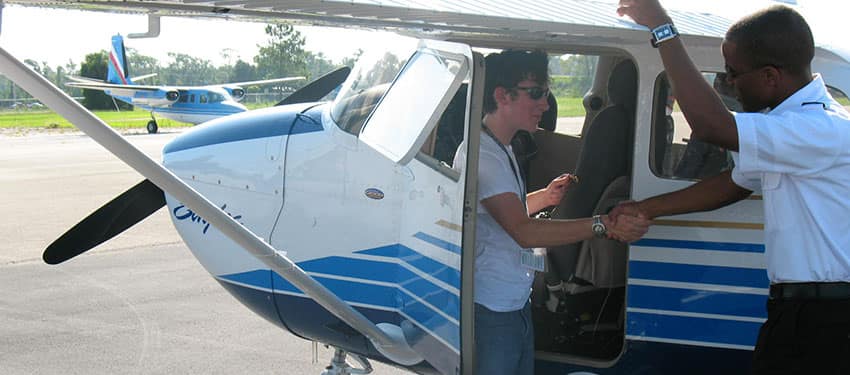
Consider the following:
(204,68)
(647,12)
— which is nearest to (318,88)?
(647,12)

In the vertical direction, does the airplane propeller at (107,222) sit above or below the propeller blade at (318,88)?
below

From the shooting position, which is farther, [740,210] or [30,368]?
[30,368]

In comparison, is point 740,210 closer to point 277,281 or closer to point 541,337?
point 541,337

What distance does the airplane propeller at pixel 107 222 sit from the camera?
475 cm

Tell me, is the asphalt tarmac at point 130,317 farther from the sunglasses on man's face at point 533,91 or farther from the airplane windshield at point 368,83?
the sunglasses on man's face at point 533,91

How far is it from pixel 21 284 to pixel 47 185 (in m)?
10.4

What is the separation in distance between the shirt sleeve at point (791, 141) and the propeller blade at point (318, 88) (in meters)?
3.89

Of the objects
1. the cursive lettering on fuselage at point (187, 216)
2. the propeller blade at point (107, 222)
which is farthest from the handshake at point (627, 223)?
the propeller blade at point (107, 222)

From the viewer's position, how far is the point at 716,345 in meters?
3.45

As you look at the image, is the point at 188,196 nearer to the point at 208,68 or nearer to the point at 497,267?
the point at 497,267

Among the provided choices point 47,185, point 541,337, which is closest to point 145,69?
point 47,185

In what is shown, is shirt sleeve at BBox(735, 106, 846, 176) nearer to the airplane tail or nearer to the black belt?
the black belt

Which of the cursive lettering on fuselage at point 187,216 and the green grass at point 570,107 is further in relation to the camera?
the cursive lettering on fuselage at point 187,216

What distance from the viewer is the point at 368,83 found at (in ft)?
14.2
